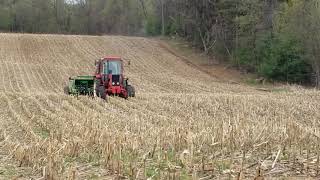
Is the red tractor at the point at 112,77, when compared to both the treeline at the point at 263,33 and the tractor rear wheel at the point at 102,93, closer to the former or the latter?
the tractor rear wheel at the point at 102,93

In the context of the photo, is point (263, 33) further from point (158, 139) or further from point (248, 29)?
point (158, 139)

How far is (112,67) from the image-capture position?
23.5 metres

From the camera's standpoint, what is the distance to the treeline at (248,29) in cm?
3684

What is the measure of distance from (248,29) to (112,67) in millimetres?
22273

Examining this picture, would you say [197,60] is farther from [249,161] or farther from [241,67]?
[249,161]

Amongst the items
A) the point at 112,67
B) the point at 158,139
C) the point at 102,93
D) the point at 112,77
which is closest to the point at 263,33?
the point at 112,67

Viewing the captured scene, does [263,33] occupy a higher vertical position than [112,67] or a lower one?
higher

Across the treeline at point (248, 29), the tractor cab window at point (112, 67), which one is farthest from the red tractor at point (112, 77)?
the treeline at point (248, 29)

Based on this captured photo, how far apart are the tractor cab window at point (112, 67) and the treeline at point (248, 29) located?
17.5 m

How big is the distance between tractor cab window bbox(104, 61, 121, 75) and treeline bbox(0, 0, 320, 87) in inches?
691

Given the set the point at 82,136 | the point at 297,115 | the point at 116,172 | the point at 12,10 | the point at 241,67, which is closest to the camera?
the point at 116,172

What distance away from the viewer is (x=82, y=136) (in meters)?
9.54

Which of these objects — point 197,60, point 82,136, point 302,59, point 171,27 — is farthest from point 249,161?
point 171,27

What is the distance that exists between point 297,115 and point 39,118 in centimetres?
873
